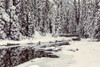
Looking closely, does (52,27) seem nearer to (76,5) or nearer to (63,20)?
(63,20)

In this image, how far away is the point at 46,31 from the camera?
3031 inches

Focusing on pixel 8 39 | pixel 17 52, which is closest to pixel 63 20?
pixel 8 39

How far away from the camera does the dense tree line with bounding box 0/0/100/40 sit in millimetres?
48531

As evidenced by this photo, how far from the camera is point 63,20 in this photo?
281 feet

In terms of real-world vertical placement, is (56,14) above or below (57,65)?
above

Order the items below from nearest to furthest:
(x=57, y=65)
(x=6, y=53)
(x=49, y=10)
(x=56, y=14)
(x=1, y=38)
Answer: (x=57, y=65)
(x=6, y=53)
(x=1, y=38)
(x=56, y=14)
(x=49, y=10)

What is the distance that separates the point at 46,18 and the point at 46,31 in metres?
5.58

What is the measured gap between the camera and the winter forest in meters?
29.1

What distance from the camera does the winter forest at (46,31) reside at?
Result: 95.5 ft

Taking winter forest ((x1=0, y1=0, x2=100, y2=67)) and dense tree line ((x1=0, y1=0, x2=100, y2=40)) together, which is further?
dense tree line ((x1=0, y1=0, x2=100, y2=40))

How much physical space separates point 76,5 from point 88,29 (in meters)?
23.6

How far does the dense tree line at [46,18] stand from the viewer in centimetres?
4853

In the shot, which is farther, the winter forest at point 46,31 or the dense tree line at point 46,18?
the dense tree line at point 46,18

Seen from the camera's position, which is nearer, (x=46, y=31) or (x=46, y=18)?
(x=46, y=31)
